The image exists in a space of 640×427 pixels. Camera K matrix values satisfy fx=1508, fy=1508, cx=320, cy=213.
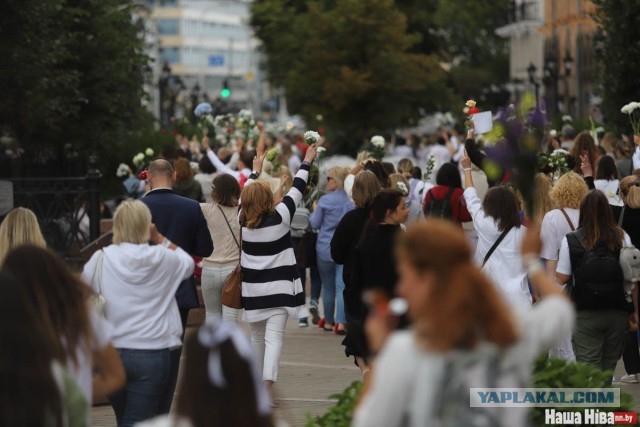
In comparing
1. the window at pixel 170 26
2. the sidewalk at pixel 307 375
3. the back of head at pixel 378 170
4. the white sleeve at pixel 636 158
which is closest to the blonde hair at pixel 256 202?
the sidewalk at pixel 307 375

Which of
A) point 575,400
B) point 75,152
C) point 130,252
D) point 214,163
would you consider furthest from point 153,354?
point 75,152

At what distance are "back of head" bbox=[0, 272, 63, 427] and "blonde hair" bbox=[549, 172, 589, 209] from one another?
6.34 metres

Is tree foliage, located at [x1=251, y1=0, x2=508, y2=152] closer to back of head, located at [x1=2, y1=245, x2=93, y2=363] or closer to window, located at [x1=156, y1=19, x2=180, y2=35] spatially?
back of head, located at [x1=2, y1=245, x2=93, y2=363]

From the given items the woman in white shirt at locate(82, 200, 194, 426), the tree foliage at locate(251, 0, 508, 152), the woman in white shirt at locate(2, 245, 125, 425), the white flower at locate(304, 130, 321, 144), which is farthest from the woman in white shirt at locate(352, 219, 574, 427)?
the tree foliage at locate(251, 0, 508, 152)

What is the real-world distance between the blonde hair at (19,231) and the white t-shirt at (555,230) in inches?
171

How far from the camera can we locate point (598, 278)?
9906 millimetres

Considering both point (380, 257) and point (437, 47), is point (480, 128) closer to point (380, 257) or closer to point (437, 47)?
point (380, 257)

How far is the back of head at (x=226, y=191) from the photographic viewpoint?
11.9 metres

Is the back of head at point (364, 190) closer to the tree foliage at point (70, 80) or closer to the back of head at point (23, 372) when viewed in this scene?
the back of head at point (23, 372)

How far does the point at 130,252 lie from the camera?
7629 millimetres

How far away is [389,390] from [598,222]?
5723mm

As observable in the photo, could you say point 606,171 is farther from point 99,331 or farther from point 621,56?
point 621,56

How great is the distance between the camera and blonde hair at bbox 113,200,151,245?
25.1 ft

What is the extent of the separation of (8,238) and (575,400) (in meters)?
2.99
